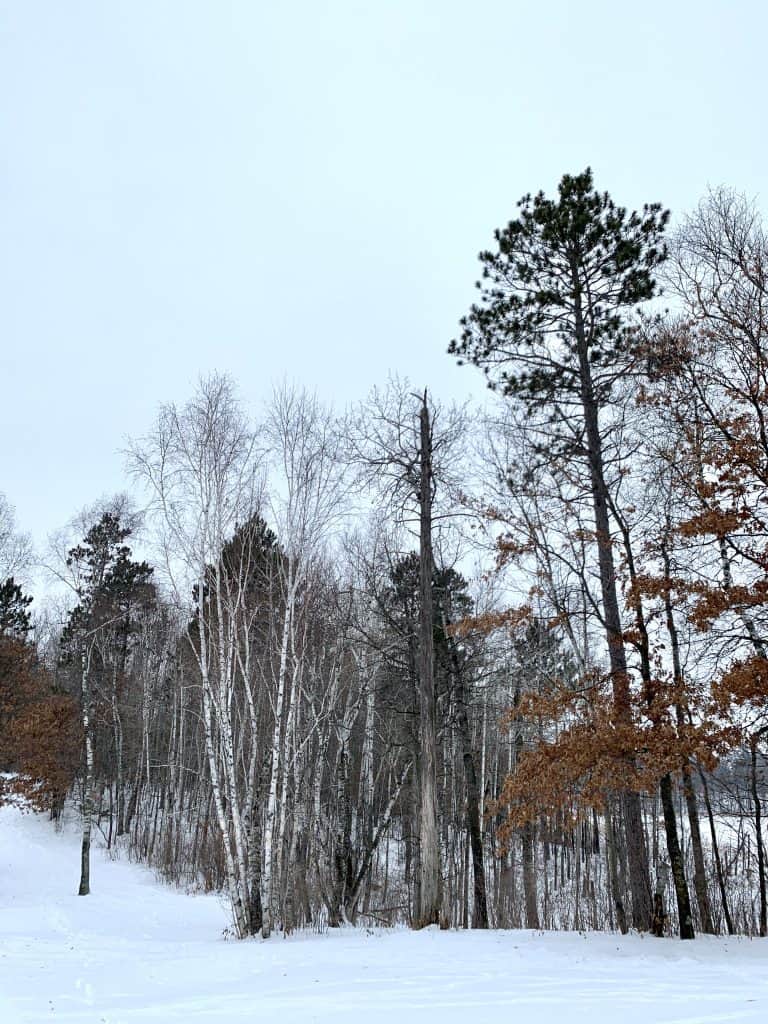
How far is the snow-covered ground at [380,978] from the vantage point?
5297 mm

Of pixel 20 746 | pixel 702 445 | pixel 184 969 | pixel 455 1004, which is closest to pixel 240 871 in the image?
pixel 184 969

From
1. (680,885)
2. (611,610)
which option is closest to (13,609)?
(611,610)

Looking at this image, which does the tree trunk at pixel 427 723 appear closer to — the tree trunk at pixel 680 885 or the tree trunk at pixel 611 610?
the tree trunk at pixel 611 610

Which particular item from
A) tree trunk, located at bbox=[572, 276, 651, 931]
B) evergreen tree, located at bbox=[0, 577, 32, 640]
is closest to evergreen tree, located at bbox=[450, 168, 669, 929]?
tree trunk, located at bbox=[572, 276, 651, 931]

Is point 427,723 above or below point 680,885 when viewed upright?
above

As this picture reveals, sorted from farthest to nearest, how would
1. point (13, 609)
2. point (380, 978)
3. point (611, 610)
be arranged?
point (13, 609), point (611, 610), point (380, 978)

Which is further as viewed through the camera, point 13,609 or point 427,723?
point 13,609

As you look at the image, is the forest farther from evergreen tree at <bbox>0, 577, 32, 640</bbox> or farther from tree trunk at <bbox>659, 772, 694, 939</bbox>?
evergreen tree at <bbox>0, 577, 32, 640</bbox>

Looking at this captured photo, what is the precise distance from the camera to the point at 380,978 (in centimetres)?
690

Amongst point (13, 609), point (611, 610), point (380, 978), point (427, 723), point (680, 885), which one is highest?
point (13, 609)

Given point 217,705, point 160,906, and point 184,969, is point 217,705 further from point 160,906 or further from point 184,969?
point 160,906

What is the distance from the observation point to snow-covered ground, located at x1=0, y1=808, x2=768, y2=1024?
209 inches

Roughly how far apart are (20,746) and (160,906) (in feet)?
18.0

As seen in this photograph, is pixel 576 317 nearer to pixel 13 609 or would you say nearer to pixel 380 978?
pixel 380 978
